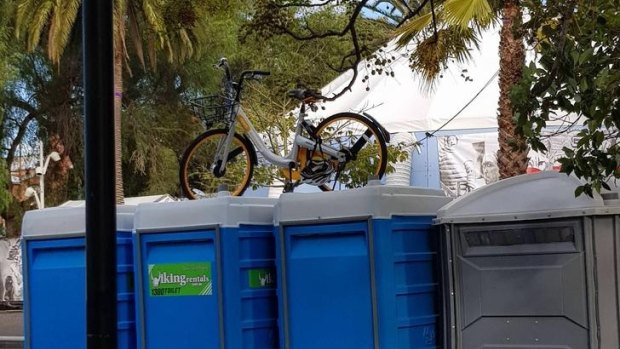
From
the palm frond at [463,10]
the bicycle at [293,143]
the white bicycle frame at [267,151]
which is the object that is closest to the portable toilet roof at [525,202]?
the bicycle at [293,143]

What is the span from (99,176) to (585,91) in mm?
2348

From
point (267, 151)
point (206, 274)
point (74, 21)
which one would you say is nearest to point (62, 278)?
point (206, 274)

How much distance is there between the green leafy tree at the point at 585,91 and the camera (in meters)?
4.28

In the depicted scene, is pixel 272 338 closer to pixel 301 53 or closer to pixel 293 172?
pixel 293 172

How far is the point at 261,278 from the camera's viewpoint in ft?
18.4

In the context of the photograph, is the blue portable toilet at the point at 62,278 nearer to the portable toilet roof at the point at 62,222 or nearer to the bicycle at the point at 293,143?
the portable toilet roof at the point at 62,222

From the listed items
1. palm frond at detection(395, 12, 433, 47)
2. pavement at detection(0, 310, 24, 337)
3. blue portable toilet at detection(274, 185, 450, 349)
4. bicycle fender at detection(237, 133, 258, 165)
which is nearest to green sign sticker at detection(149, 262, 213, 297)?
blue portable toilet at detection(274, 185, 450, 349)

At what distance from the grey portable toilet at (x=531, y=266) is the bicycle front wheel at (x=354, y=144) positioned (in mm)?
964

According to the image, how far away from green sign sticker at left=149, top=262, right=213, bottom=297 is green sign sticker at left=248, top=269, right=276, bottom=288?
0.26 metres

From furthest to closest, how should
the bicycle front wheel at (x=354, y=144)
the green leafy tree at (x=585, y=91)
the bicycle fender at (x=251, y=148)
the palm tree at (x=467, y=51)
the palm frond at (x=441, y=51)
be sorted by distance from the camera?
the palm frond at (x=441, y=51), the palm tree at (x=467, y=51), the bicycle fender at (x=251, y=148), the bicycle front wheel at (x=354, y=144), the green leafy tree at (x=585, y=91)

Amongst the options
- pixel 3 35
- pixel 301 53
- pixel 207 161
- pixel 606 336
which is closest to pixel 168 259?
pixel 606 336

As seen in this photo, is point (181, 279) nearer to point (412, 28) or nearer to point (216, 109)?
point (216, 109)

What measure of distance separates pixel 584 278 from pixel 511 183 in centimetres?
73

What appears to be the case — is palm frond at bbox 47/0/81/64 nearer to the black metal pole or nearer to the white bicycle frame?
the white bicycle frame
